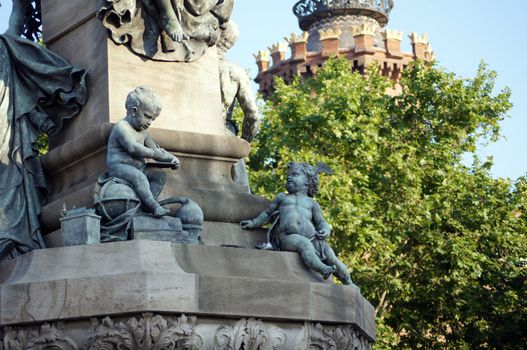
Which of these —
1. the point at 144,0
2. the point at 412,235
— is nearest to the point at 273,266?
the point at 144,0

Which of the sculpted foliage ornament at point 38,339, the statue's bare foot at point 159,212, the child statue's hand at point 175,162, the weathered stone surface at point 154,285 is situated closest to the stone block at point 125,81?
the child statue's hand at point 175,162

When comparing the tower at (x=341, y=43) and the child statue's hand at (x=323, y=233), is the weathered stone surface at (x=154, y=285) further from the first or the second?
the tower at (x=341, y=43)

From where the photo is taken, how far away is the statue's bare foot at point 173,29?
12.6 metres

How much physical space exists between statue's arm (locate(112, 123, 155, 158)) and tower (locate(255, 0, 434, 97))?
6059 centimetres

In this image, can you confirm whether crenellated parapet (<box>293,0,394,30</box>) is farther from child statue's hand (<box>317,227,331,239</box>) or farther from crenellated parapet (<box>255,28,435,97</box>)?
child statue's hand (<box>317,227,331,239</box>)

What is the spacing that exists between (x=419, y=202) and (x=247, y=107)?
21240 millimetres

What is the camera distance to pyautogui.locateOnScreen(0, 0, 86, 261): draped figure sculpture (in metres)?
12.6

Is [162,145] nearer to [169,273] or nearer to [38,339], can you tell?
[169,273]

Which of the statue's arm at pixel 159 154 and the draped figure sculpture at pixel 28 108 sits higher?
the draped figure sculpture at pixel 28 108

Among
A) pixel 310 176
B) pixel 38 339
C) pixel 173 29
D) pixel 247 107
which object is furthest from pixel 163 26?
pixel 38 339

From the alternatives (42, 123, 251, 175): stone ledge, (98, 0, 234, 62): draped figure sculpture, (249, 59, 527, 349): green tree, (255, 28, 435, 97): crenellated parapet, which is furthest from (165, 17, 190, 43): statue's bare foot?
(255, 28, 435, 97): crenellated parapet

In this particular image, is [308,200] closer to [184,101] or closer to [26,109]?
[184,101]

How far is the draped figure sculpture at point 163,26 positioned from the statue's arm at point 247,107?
1.08 m

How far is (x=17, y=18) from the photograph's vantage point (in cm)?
1391
